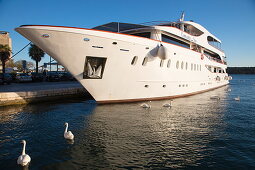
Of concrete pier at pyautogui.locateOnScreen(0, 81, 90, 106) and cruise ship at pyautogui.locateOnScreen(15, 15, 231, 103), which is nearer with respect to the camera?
cruise ship at pyautogui.locateOnScreen(15, 15, 231, 103)

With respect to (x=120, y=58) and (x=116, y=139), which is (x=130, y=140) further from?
(x=120, y=58)

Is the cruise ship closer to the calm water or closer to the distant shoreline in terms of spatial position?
the calm water

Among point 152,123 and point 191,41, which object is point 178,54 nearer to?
point 191,41

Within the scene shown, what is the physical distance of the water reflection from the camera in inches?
235

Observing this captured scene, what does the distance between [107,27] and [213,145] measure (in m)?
13.5

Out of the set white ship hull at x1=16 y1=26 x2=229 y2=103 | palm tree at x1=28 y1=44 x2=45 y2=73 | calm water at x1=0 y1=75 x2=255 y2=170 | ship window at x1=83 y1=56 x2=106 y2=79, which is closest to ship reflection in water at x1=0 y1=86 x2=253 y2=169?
calm water at x1=0 y1=75 x2=255 y2=170

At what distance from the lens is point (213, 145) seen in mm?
7348

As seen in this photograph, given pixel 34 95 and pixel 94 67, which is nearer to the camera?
pixel 94 67

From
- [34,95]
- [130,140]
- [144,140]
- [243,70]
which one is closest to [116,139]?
[130,140]

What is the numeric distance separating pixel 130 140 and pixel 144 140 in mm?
623

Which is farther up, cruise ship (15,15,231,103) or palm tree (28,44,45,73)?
palm tree (28,44,45,73)

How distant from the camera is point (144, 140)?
304 inches

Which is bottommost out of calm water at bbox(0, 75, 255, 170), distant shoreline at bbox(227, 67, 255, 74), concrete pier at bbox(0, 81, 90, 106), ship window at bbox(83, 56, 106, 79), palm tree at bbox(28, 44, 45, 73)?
calm water at bbox(0, 75, 255, 170)

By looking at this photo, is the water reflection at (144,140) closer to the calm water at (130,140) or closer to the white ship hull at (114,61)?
the calm water at (130,140)
